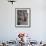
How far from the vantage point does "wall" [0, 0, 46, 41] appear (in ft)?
18.5

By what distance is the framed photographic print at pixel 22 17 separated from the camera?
18.6 feet

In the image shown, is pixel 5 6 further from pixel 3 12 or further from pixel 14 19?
pixel 14 19

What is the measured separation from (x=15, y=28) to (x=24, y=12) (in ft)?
2.46

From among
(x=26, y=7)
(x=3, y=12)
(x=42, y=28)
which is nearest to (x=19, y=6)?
(x=26, y=7)

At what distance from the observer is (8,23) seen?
5.71 meters

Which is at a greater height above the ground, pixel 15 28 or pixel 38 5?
pixel 38 5

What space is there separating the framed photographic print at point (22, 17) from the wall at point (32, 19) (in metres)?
0.12

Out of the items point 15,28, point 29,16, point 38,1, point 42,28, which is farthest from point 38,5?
point 15,28

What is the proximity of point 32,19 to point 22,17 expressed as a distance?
16.5 inches

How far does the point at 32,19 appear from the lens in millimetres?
5645

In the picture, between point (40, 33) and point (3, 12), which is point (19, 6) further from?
point (40, 33)

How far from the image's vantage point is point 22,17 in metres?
5.71

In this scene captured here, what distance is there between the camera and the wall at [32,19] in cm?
563

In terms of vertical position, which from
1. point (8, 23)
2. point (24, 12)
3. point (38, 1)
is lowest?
point (8, 23)
